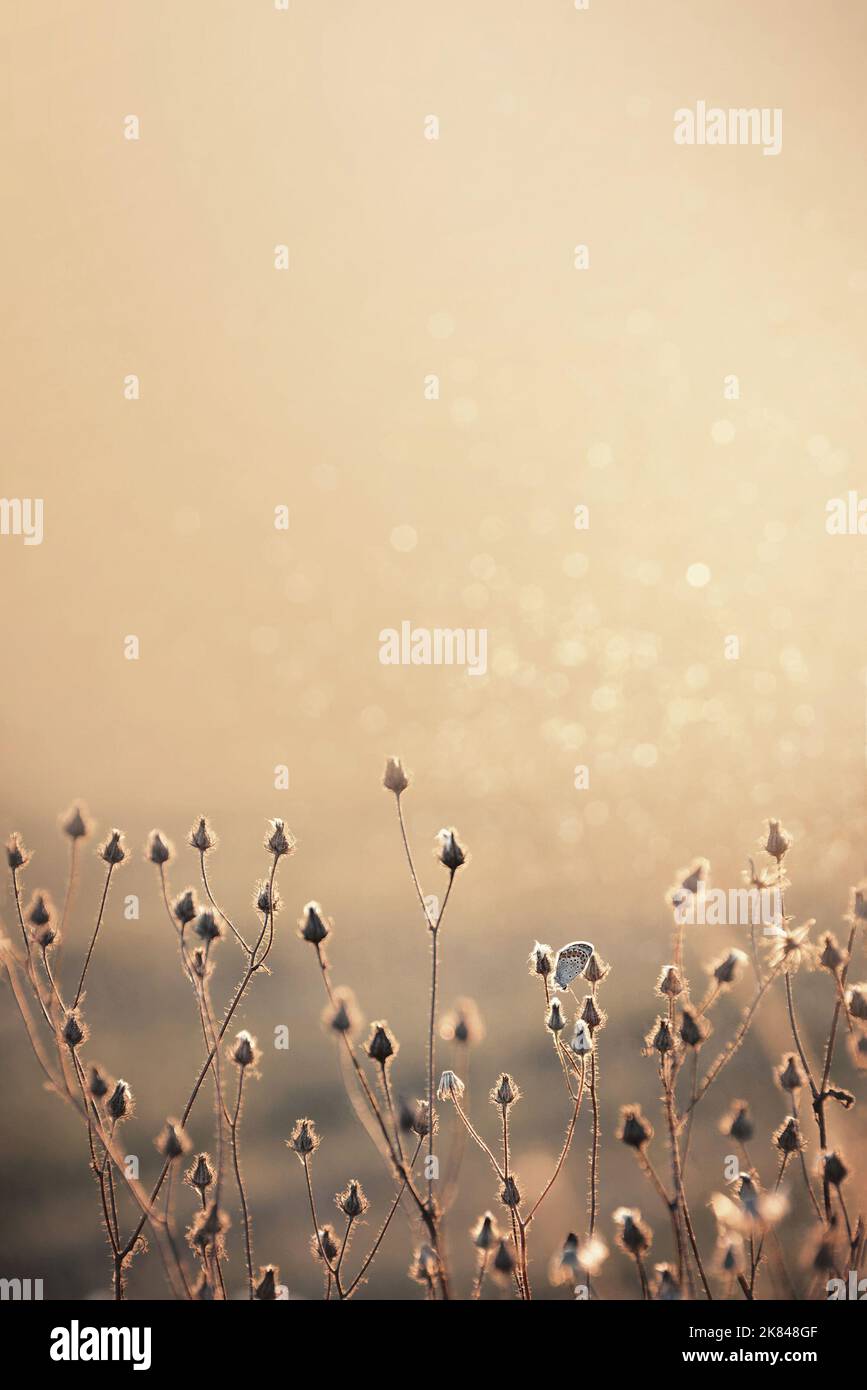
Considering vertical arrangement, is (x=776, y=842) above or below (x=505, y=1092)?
above

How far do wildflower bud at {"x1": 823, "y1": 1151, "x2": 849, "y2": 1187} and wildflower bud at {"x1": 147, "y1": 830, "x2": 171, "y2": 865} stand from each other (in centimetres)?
74

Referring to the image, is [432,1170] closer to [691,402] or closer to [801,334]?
[691,402]

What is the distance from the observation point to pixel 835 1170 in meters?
0.95

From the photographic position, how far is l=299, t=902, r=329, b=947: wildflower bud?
3.51 feet

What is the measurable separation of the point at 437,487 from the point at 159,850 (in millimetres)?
641

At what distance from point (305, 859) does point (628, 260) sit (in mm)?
949

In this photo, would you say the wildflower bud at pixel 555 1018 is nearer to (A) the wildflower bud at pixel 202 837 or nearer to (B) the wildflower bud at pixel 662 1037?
(B) the wildflower bud at pixel 662 1037

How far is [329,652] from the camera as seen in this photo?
4.87 feet

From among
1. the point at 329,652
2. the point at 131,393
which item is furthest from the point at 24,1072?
the point at 131,393

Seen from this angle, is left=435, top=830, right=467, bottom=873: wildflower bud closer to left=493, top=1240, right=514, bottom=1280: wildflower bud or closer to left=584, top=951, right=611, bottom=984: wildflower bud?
left=584, top=951, right=611, bottom=984: wildflower bud

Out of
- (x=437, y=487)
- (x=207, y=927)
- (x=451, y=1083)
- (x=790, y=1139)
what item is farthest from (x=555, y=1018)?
(x=437, y=487)

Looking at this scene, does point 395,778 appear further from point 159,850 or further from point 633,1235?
point 633,1235

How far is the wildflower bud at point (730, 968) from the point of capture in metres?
1.05
